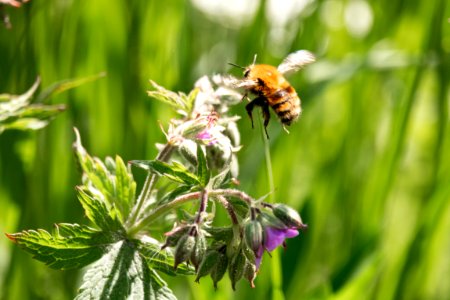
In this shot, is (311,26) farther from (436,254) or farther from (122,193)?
(122,193)

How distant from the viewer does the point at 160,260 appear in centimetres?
167

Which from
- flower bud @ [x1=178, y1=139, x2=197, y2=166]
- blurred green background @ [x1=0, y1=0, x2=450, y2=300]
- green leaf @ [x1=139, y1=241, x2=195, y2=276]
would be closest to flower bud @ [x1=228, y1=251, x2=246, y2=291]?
green leaf @ [x1=139, y1=241, x2=195, y2=276]

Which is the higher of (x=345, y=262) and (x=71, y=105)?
(x=71, y=105)

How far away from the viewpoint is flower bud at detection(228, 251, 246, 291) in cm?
160

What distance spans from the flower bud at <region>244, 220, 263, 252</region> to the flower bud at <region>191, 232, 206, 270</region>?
0.32ft

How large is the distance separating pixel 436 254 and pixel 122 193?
169 centimetres

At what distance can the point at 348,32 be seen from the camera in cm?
392

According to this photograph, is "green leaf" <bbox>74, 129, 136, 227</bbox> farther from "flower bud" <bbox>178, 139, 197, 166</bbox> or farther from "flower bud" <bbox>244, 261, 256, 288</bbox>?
"flower bud" <bbox>244, 261, 256, 288</bbox>

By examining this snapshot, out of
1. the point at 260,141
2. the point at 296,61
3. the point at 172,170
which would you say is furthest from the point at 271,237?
the point at 260,141

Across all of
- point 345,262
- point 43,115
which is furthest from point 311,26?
point 43,115

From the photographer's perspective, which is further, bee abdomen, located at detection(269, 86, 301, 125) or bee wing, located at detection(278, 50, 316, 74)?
bee wing, located at detection(278, 50, 316, 74)

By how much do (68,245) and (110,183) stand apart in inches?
8.9

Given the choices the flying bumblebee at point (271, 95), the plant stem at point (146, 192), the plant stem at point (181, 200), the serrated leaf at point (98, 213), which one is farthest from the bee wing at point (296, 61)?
the serrated leaf at point (98, 213)

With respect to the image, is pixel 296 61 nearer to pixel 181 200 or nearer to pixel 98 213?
pixel 181 200
